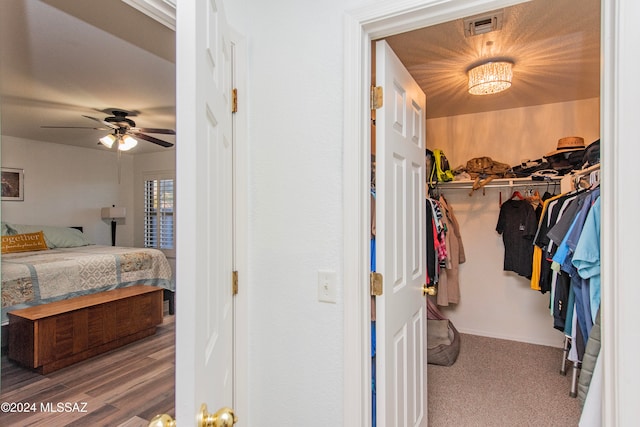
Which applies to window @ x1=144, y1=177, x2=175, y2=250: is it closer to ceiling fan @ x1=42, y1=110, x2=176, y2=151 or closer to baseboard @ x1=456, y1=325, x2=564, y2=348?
ceiling fan @ x1=42, y1=110, x2=176, y2=151

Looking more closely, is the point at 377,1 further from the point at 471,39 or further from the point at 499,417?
the point at 499,417

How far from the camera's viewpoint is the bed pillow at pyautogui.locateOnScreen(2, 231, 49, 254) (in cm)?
71

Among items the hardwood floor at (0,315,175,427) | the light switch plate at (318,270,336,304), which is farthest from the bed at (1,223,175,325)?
the light switch plate at (318,270,336,304)

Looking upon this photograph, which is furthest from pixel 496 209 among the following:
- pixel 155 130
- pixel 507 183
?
pixel 155 130

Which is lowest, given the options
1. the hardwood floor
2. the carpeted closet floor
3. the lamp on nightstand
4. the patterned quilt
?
the carpeted closet floor

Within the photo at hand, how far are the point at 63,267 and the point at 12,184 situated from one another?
28 cm

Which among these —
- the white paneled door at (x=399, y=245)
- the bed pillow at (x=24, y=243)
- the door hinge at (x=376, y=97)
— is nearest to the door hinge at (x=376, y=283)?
the white paneled door at (x=399, y=245)

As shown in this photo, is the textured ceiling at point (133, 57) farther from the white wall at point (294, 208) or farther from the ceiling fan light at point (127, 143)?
the white wall at point (294, 208)

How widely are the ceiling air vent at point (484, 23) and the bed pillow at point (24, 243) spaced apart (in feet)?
6.97

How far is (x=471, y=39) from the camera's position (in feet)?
6.81

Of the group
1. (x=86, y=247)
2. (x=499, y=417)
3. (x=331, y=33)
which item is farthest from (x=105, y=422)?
(x=499, y=417)

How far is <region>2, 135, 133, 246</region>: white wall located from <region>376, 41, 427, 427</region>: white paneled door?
Result: 0.93m

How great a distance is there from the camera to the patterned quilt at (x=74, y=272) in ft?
2.48

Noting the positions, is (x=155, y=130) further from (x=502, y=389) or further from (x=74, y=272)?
(x=502, y=389)
